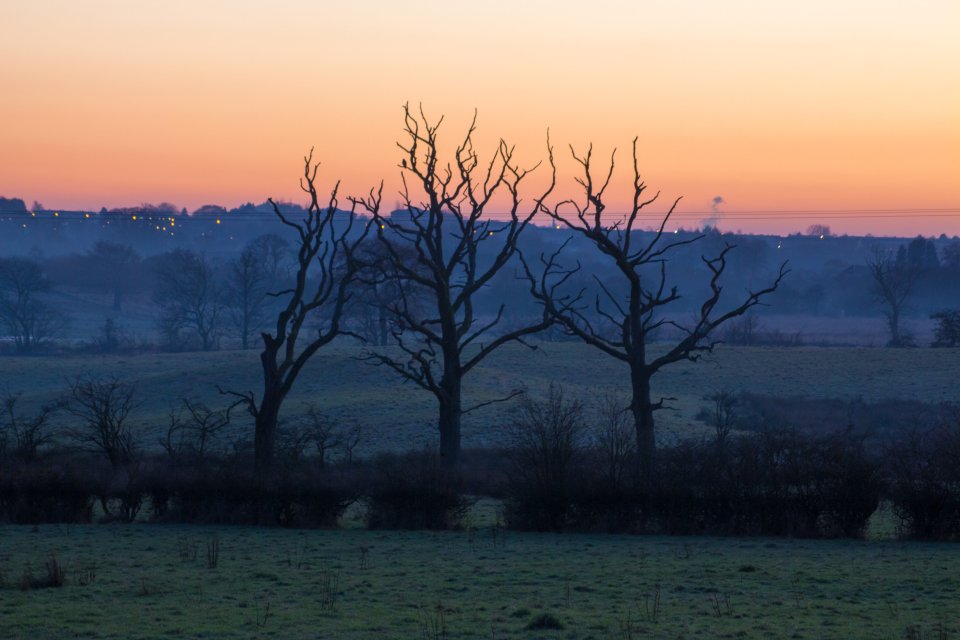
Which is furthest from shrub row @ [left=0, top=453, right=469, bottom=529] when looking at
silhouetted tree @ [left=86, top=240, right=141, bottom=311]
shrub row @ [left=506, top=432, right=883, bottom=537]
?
silhouetted tree @ [left=86, top=240, right=141, bottom=311]

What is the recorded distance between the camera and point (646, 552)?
2073 centimetres

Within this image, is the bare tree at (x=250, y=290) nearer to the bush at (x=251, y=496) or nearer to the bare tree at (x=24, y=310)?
the bare tree at (x=24, y=310)

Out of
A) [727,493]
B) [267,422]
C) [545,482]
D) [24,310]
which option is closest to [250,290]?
[24,310]

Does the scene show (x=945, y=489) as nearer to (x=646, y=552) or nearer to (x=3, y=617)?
(x=646, y=552)

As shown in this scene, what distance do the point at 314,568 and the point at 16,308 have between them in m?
85.5

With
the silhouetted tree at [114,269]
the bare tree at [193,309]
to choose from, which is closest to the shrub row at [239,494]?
the bare tree at [193,309]

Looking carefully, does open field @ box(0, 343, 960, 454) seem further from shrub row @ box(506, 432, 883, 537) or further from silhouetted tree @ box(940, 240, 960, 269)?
silhouetted tree @ box(940, 240, 960, 269)

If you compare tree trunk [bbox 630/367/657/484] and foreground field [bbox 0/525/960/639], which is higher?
tree trunk [bbox 630/367/657/484]

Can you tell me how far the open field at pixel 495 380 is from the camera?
2044 inches

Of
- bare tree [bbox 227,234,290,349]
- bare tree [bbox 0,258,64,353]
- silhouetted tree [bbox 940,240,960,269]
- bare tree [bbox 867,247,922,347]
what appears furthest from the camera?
silhouetted tree [bbox 940,240,960,269]

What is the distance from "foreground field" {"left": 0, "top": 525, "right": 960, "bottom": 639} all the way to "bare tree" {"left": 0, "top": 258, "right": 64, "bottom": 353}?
73.9 meters

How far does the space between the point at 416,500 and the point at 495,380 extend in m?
37.7

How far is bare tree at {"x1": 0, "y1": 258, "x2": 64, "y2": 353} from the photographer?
9300 centimetres

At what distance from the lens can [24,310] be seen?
95188mm
